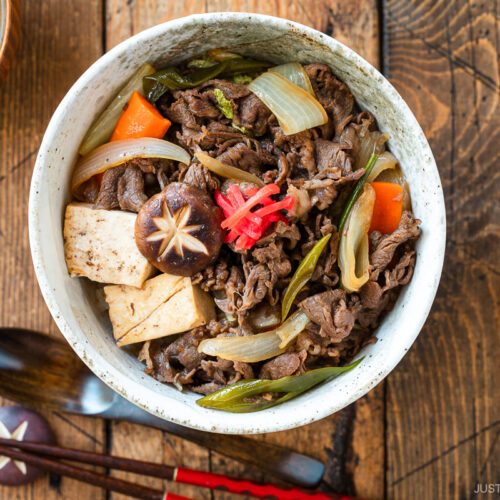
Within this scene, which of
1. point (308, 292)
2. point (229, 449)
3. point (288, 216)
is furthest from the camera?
point (229, 449)

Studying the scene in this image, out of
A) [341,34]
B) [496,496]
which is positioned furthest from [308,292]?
[496,496]

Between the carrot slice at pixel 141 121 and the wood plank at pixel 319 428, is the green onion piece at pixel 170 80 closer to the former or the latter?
the carrot slice at pixel 141 121

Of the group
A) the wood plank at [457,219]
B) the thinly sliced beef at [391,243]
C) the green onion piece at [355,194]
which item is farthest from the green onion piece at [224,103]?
the wood plank at [457,219]

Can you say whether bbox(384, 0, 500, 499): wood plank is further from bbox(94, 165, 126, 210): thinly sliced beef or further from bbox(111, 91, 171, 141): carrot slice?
bbox(94, 165, 126, 210): thinly sliced beef

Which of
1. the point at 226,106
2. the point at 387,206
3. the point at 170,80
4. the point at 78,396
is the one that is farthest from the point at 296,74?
the point at 78,396

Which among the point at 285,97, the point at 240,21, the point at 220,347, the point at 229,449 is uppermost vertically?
the point at 240,21

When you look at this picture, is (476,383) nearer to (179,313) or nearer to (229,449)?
(229,449)

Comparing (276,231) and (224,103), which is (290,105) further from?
(276,231)

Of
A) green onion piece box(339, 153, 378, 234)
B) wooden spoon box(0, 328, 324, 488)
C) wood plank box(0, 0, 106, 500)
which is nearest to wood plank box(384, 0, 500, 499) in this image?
wooden spoon box(0, 328, 324, 488)
